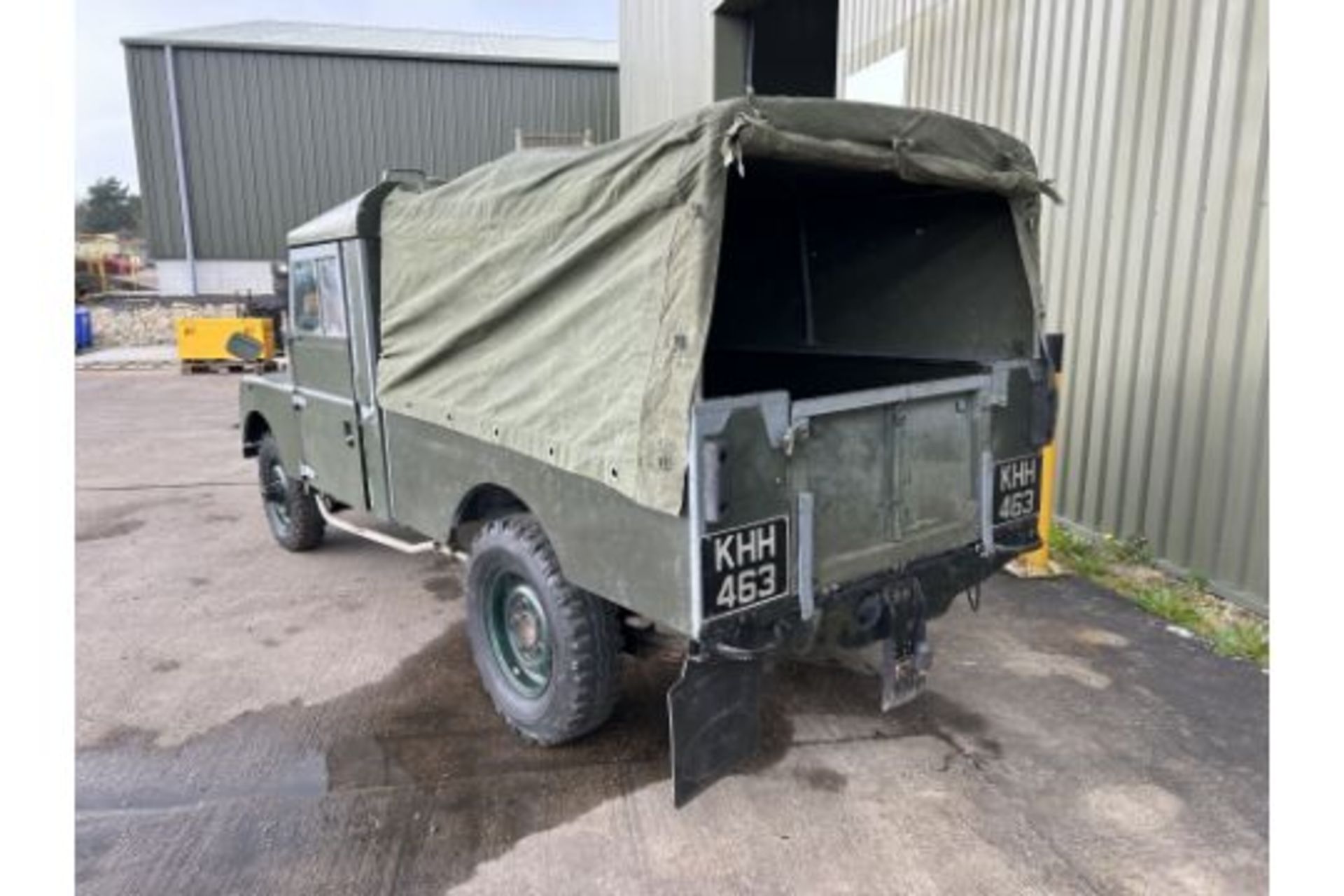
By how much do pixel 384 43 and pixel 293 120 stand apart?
3.51 metres

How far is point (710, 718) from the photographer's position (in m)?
3.00

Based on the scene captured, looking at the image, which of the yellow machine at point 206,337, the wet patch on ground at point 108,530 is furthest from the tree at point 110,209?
the wet patch on ground at point 108,530

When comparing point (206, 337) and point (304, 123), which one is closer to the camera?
point (206, 337)

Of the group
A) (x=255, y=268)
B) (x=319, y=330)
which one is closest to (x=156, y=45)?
(x=255, y=268)

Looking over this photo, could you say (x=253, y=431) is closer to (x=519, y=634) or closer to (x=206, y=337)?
(x=519, y=634)

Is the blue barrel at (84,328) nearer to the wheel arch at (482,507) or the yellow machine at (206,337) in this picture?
the yellow machine at (206,337)

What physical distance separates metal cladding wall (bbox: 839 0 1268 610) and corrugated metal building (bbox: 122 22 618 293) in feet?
62.2

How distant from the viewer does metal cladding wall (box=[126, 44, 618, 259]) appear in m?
22.8

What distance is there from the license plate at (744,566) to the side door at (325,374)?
2.82 meters

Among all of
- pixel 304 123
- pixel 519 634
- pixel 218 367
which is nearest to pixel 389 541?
pixel 519 634

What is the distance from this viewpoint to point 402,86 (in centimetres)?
2411

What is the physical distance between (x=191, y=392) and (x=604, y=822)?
14.7m

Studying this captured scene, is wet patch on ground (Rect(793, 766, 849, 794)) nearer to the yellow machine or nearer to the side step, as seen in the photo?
the side step

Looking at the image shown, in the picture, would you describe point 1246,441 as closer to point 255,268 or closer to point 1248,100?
point 1248,100
